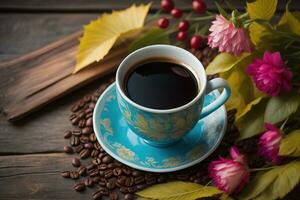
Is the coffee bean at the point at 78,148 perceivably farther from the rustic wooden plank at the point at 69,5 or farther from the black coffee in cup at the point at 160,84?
the rustic wooden plank at the point at 69,5

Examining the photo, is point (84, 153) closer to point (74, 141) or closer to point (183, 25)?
point (74, 141)

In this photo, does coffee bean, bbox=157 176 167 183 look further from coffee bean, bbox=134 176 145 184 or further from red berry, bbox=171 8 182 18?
red berry, bbox=171 8 182 18

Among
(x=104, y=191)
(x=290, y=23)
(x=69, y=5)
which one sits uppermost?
(x=290, y=23)

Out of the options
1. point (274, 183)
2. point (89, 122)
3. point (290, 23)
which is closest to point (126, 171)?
point (89, 122)

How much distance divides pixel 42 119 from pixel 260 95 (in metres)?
0.38

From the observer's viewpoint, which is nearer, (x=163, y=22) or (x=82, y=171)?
(x=82, y=171)

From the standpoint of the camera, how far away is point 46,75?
2.97 ft

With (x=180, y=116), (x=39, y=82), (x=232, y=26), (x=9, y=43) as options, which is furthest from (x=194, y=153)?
(x=9, y=43)

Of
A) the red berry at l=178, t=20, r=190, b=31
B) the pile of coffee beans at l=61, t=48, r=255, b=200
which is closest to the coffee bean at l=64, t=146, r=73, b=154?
the pile of coffee beans at l=61, t=48, r=255, b=200

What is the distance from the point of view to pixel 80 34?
97 centimetres

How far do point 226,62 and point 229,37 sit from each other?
0.08m

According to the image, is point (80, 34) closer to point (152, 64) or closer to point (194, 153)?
point (152, 64)

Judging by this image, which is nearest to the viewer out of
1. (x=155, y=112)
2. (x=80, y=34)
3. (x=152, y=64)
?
(x=155, y=112)

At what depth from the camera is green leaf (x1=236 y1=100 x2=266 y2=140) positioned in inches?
29.9
